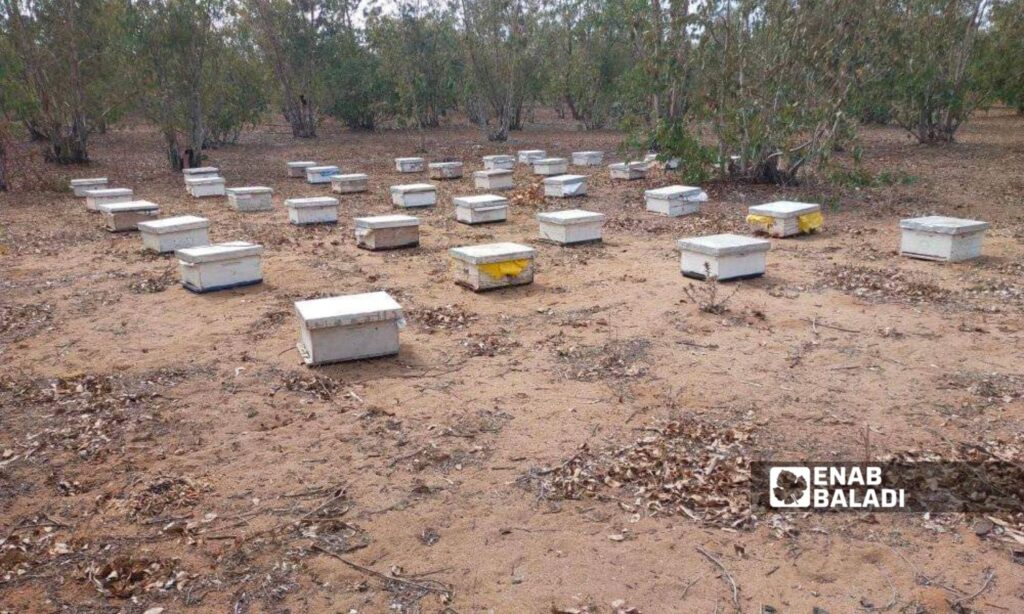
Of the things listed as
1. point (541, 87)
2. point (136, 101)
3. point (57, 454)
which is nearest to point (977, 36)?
point (541, 87)

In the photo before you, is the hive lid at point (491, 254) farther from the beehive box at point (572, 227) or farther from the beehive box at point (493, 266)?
the beehive box at point (572, 227)

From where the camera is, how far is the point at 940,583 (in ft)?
10.2

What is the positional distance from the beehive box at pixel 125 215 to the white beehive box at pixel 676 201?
8281 mm

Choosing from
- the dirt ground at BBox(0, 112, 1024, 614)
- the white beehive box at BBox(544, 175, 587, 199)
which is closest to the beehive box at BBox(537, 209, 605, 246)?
the dirt ground at BBox(0, 112, 1024, 614)

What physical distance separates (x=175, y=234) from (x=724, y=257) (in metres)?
7.08

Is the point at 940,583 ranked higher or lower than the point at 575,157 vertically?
lower

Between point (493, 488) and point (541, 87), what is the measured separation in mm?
28683

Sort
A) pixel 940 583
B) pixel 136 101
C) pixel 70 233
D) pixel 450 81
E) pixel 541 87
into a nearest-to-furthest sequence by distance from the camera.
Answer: pixel 940 583 < pixel 70 233 < pixel 136 101 < pixel 450 81 < pixel 541 87

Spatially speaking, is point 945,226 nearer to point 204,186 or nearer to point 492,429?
point 492,429

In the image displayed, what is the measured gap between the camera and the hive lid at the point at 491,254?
7670mm

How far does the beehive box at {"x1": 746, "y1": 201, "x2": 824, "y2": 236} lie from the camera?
33.1 ft

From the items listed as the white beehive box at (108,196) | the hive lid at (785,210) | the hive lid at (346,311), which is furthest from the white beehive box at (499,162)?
the hive lid at (346,311)

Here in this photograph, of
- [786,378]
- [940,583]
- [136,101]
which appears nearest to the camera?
[940,583]

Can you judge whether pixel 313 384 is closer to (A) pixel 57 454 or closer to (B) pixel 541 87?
(A) pixel 57 454
